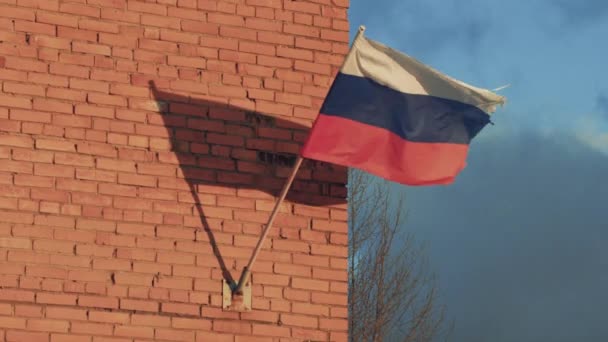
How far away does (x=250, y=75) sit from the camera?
28.6ft

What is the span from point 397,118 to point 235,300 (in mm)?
1565

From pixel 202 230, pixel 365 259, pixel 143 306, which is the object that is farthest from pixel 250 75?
pixel 365 259

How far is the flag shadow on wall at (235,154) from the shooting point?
8398 mm

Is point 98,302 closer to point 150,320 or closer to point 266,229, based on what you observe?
point 150,320

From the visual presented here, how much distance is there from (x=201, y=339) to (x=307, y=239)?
1015 mm

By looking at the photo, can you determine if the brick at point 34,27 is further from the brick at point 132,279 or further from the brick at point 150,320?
the brick at point 150,320

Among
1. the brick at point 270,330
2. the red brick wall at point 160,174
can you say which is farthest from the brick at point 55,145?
the brick at point 270,330

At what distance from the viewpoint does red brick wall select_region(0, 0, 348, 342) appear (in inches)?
314

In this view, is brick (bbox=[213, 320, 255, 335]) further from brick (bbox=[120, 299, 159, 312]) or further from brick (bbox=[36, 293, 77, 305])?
brick (bbox=[36, 293, 77, 305])

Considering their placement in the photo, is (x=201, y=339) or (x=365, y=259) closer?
(x=201, y=339)

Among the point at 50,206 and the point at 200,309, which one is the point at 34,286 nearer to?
the point at 50,206

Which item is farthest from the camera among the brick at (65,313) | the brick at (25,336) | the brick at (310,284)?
the brick at (310,284)

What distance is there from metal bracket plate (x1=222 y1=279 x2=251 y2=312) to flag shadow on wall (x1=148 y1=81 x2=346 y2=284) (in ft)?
1.07

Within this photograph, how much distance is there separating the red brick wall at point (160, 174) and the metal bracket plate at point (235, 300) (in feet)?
0.12
